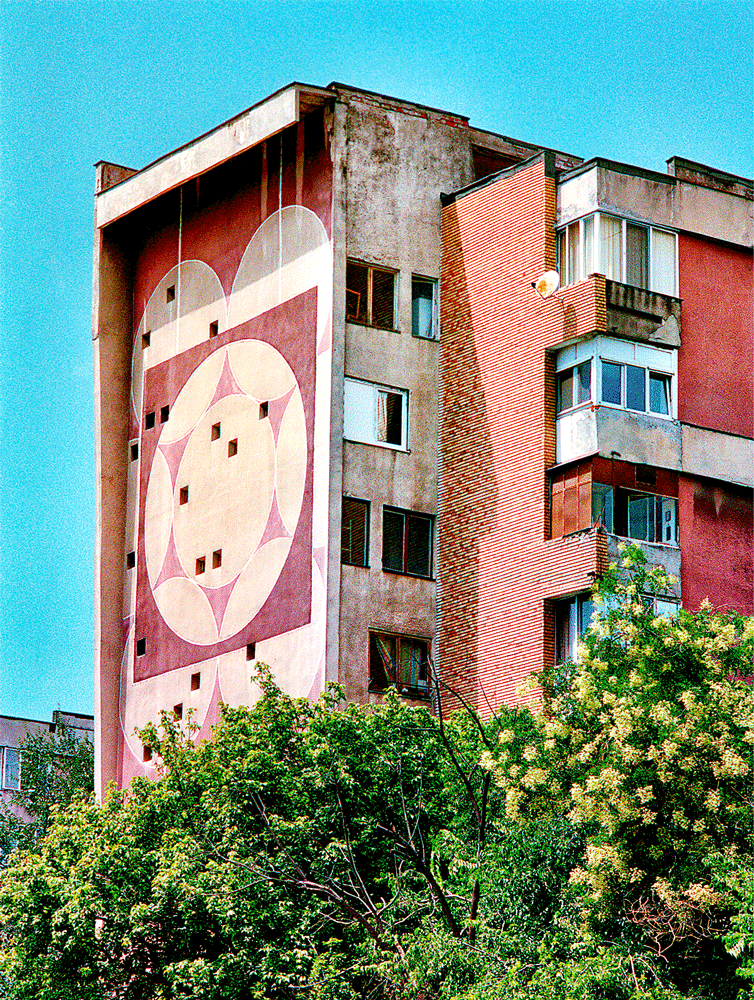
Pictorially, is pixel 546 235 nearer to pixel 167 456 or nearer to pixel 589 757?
pixel 167 456

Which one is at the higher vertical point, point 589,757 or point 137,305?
point 137,305

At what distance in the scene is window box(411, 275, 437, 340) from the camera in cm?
4316

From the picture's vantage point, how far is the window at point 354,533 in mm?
40750

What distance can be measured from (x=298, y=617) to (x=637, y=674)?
12.4m

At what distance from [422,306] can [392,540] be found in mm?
5513

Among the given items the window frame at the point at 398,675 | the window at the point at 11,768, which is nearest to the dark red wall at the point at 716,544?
the window frame at the point at 398,675

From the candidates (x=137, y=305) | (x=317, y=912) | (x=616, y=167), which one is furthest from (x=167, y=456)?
(x=317, y=912)

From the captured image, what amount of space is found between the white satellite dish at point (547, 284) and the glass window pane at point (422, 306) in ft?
12.6

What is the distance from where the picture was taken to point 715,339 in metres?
40.5

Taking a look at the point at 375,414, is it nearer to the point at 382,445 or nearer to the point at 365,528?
the point at 382,445

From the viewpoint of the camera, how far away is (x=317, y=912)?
3212 centimetres

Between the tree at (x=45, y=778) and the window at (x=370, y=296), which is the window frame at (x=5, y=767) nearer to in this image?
the tree at (x=45, y=778)

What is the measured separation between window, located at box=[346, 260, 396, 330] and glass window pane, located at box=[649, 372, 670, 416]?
628 centimetres

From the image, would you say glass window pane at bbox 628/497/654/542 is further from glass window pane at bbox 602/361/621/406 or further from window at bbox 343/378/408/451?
window at bbox 343/378/408/451
